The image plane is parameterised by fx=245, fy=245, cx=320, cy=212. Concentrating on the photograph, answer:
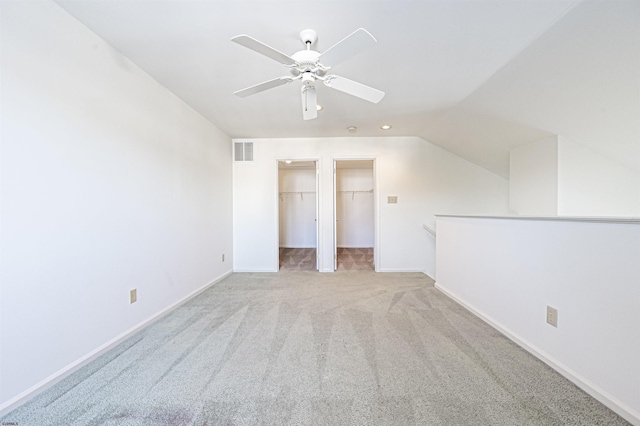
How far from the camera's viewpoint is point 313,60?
1.60m

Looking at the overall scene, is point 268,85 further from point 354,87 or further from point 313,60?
point 354,87

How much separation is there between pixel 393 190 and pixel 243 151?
2714 millimetres

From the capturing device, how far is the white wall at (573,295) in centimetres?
127

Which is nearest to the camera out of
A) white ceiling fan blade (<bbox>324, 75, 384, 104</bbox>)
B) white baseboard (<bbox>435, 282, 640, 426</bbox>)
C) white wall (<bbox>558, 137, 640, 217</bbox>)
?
white baseboard (<bbox>435, 282, 640, 426</bbox>)

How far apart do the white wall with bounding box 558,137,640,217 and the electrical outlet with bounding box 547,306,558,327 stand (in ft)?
4.76

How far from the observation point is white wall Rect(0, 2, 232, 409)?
1.34m

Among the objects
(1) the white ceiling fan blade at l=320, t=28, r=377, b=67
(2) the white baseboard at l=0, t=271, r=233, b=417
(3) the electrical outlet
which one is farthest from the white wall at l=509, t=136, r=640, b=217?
(2) the white baseboard at l=0, t=271, r=233, b=417

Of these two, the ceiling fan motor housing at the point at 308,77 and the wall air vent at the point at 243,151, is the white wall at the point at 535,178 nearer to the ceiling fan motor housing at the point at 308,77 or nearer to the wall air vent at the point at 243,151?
the ceiling fan motor housing at the point at 308,77

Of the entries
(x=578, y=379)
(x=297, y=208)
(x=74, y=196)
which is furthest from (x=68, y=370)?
(x=297, y=208)

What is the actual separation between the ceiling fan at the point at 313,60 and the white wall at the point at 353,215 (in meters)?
4.79

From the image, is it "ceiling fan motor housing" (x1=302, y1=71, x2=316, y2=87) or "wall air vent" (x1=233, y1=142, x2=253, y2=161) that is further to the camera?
"wall air vent" (x1=233, y1=142, x2=253, y2=161)

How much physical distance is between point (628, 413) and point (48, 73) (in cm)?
373

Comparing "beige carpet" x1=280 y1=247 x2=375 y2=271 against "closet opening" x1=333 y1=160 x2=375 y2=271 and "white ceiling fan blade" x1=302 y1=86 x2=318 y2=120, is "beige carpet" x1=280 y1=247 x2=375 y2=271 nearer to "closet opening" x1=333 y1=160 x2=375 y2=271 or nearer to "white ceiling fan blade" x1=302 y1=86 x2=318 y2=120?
"closet opening" x1=333 y1=160 x2=375 y2=271

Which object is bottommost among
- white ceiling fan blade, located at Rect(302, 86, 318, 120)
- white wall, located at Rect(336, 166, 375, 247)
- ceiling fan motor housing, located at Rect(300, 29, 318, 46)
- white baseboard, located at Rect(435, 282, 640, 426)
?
white baseboard, located at Rect(435, 282, 640, 426)
